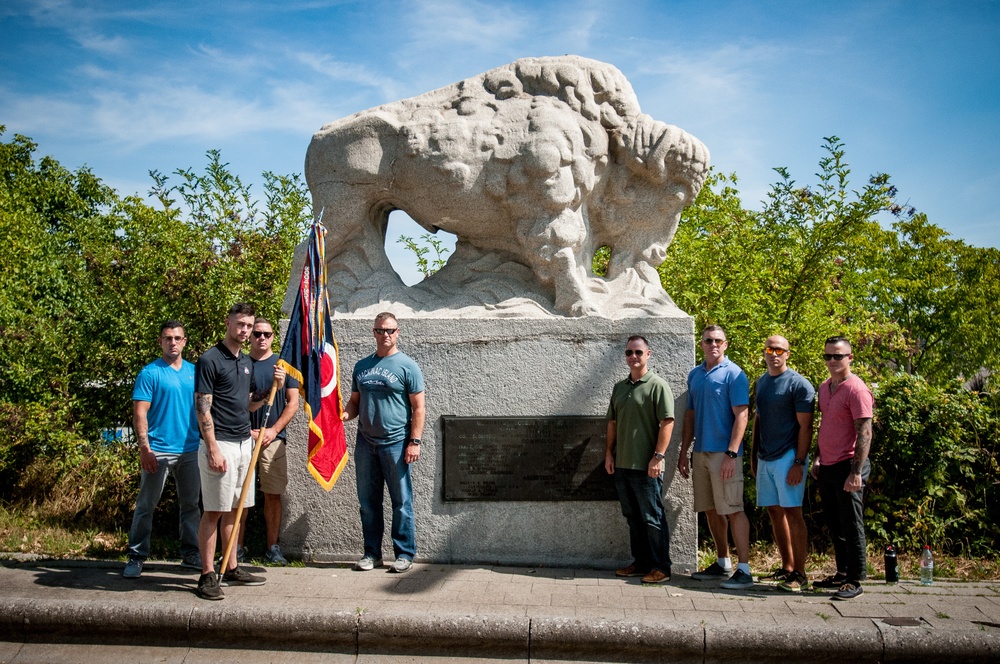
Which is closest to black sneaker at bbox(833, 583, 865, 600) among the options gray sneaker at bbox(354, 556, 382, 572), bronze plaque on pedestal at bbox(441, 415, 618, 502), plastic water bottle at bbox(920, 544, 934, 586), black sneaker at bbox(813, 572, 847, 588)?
black sneaker at bbox(813, 572, 847, 588)

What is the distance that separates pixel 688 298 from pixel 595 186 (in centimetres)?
173

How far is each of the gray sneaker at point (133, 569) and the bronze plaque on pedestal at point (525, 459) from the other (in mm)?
1978

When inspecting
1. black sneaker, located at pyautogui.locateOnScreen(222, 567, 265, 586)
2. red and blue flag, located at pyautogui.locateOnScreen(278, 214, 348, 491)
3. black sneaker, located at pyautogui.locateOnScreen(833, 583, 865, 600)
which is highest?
red and blue flag, located at pyautogui.locateOnScreen(278, 214, 348, 491)

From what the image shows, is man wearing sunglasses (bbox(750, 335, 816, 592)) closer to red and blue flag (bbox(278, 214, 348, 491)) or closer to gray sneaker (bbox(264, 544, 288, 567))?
red and blue flag (bbox(278, 214, 348, 491))

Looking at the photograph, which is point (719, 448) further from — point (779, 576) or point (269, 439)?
point (269, 439)

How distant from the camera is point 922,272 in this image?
72.0 ft

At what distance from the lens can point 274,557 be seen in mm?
5609

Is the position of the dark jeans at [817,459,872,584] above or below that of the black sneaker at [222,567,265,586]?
above

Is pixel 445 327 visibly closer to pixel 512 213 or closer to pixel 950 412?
pixel 512 213

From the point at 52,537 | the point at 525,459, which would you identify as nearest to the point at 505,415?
the point at 525,459

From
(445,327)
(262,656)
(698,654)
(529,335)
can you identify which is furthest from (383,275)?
(698,654)

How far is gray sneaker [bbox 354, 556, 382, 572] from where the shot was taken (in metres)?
5.35

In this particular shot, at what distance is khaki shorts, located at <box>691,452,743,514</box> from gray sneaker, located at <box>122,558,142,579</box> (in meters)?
3.56

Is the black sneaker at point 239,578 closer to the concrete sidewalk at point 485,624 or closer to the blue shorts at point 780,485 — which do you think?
the concrete sidewalk at point 485,624
